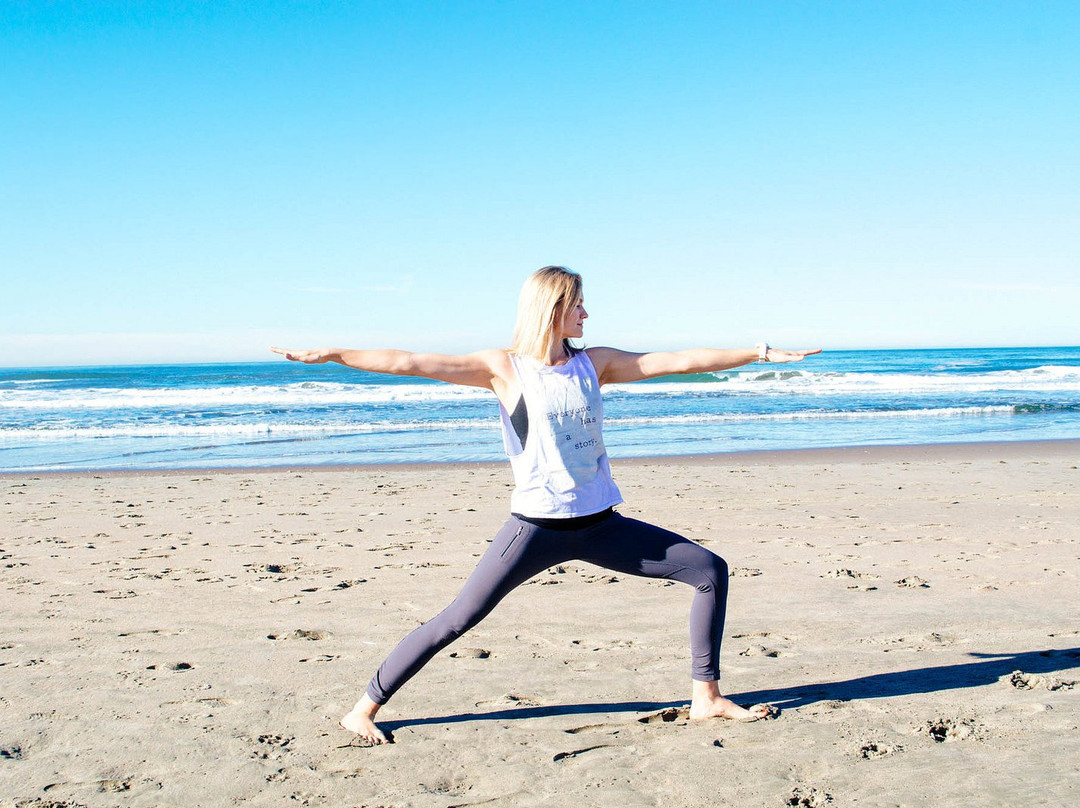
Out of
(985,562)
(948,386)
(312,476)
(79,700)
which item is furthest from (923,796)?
(948,386)

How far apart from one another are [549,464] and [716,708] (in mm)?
1257

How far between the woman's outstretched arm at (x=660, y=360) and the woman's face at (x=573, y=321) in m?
0.15

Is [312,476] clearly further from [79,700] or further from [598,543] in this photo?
[598,543]

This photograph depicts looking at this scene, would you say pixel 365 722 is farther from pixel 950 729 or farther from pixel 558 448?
pixel 950 729

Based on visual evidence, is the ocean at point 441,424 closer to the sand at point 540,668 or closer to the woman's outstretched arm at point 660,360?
the sand at point 540,668

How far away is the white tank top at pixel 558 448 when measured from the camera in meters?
3.15

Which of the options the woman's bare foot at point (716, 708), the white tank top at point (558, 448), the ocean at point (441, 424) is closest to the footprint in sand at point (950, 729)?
the woman's bare foot at point (716, 708)

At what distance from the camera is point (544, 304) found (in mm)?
3178

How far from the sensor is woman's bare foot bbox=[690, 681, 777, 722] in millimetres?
3461

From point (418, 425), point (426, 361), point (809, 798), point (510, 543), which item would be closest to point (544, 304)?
point (426, 361)

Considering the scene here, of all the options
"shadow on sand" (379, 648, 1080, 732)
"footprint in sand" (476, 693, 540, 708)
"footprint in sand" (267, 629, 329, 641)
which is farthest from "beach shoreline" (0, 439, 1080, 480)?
"footprint in sand" (476, 693, 540, 708)

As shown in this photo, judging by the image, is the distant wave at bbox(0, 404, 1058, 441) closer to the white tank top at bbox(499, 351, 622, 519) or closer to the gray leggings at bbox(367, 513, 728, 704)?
the gray leggings at bbox(367, 513, 728, 704)

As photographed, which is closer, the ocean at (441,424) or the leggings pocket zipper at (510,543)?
the leggings pocket zipper at (510,543)

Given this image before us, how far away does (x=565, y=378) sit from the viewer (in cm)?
322
